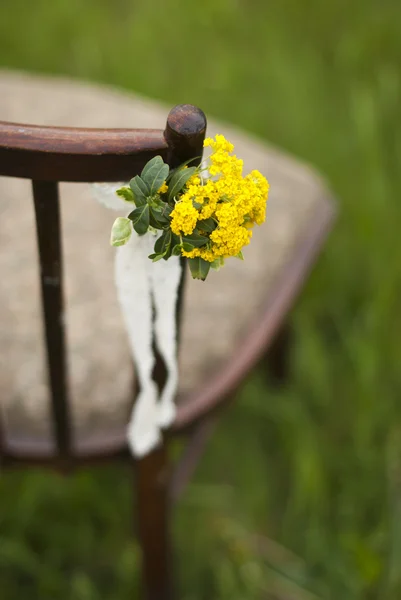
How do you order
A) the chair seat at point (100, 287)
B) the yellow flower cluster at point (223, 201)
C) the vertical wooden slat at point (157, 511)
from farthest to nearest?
1. the chair seat at point (100, 287)
2. the vertical wooden slat at point (157, 511)
3. the yellow flower cluster at point (223, 201)

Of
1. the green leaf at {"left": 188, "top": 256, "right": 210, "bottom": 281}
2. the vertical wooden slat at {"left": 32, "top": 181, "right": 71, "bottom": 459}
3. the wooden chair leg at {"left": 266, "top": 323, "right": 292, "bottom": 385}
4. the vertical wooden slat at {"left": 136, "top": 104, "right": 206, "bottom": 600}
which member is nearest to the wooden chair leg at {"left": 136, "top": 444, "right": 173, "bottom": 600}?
the vertical wooden slat at {"left": 136, "top": 104, "right": 206, "bottom": 600}

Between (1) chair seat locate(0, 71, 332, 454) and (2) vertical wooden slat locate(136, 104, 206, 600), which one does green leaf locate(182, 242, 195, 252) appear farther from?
(1) chair seat locate(0, 71, 332, 454)

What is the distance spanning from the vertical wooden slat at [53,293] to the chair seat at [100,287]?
0.08 meters

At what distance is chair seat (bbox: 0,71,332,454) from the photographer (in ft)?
2.80

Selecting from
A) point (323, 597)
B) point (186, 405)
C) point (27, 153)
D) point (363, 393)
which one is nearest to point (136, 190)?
point (27, 153)

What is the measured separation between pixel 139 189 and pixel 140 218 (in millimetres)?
20

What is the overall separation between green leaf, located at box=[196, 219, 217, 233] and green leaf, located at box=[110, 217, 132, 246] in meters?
Answer: 0.05

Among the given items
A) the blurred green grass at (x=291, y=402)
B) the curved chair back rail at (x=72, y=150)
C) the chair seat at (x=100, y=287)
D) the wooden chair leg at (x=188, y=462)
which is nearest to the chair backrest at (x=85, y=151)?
the curved chair back rail at (x=72, y=150)

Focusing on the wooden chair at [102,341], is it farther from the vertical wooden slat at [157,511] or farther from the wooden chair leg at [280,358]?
the wooden chair leg at [280,358]

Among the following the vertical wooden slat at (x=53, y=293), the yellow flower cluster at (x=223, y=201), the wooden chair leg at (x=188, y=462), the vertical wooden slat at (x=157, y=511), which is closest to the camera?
the yellow flower cluster at (x=223, y=201)

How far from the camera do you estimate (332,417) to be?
1477 mm

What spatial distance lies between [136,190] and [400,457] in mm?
1066

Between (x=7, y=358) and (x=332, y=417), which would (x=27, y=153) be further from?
(x=332, y=417)

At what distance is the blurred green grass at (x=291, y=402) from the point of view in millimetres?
1222
